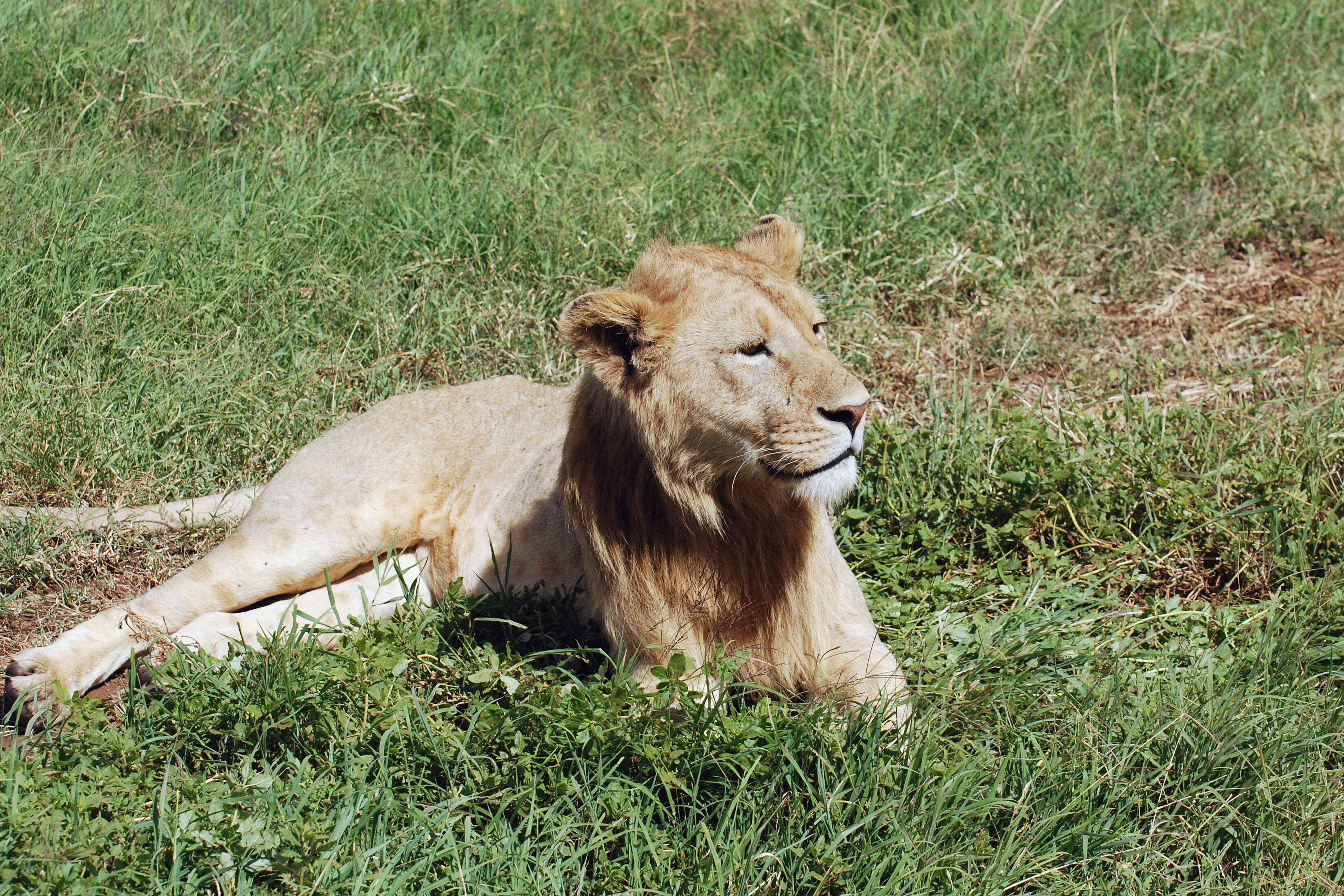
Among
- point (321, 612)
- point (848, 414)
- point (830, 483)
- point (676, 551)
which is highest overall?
point (848, 414)

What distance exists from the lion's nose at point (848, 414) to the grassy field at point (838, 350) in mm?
747

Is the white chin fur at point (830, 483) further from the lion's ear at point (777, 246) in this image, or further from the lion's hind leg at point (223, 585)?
the lion's hind leg at point (223, 585)

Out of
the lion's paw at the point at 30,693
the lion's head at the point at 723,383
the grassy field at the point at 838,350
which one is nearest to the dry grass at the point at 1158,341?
the grassy field at the point at 838,350

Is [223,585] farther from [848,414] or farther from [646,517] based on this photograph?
[848,414]

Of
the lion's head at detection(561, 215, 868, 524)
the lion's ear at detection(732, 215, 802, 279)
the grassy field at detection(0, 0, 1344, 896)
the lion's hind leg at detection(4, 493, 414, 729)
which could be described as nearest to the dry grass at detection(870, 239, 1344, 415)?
the grassy field at detection(0, 0, 1344, 896)

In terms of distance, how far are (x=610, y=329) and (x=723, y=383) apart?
325 mm

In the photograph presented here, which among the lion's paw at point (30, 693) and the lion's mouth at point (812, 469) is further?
the lion's paw at point (30, 693)

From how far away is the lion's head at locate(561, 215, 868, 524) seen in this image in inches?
113

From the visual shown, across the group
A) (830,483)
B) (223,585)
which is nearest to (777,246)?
(830,483)

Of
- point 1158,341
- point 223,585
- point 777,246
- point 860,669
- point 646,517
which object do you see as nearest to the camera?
point 646,517

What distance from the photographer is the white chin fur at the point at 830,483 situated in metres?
2.89

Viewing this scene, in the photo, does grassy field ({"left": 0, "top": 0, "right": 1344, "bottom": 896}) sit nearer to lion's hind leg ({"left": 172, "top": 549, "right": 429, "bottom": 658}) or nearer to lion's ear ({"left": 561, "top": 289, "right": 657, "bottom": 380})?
lion's hind leg ({"left": 172, "top": 549, "right": 429, "bottom": 658})

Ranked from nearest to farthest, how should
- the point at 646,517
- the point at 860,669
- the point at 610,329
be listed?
the point at 610,329, the point at 646,517, the point at 860,669

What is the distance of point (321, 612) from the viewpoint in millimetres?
3852
